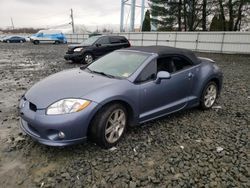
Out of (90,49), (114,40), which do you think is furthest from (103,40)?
(90,49)

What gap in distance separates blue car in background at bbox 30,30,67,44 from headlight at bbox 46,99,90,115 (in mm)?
32446

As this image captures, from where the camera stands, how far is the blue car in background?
105 feet

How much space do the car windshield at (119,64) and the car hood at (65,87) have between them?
0.27 meters

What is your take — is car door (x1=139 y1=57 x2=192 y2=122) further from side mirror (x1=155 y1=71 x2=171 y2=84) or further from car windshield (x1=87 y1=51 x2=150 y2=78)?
car windshield (x1=87 y1=51 x2=150 y2=78)

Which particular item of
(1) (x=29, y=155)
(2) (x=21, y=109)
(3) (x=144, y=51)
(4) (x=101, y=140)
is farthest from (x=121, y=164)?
(3) (x=144, y=51)

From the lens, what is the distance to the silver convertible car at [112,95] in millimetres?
2752

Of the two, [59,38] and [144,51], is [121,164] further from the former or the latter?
[59,38]

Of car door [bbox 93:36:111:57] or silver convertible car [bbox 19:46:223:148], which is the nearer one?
silver convertible car [bbox 19:46:223:148]

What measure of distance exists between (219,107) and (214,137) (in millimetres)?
1565

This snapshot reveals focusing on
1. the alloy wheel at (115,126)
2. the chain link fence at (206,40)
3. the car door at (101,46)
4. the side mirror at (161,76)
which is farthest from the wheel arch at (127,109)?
the chain link fence at (206,40)

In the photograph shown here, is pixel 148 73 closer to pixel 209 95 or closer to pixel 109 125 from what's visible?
pixel 109 125

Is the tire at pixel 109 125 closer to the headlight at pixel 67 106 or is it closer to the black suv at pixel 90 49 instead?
the headlight at pixel 67 106

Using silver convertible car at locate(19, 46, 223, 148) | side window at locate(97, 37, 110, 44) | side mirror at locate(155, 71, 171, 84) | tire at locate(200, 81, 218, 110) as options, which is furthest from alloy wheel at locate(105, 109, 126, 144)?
side window at locate(97, 37, 110, 44)

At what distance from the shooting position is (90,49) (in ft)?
36.5
